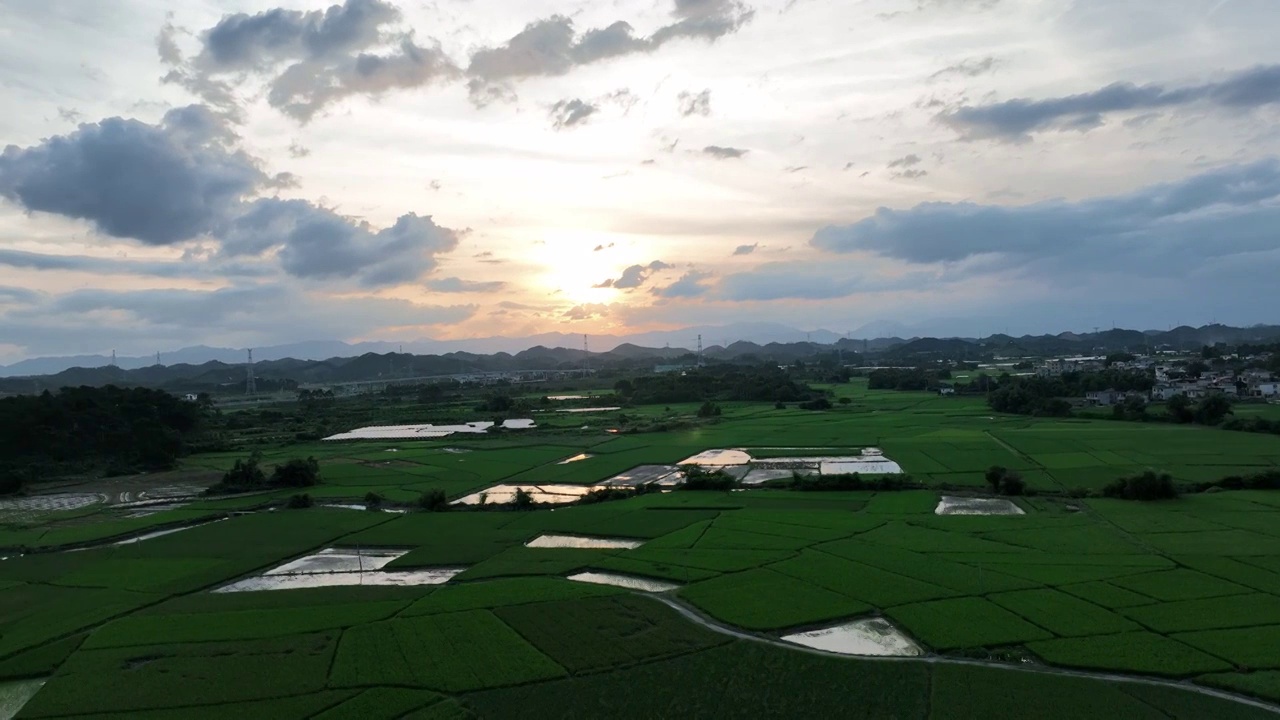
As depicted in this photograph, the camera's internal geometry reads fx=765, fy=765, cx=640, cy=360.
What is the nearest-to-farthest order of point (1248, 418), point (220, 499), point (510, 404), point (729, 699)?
point (729, 699) → point (220, 499) → point (1248, 418) → point (510, 404)

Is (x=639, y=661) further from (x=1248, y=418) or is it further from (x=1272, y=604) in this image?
(x=1248, y=418)

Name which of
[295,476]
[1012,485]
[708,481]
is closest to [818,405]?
[708,481]

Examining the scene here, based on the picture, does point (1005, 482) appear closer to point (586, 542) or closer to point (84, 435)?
point (586, 542)

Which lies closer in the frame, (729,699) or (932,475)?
(729,699)

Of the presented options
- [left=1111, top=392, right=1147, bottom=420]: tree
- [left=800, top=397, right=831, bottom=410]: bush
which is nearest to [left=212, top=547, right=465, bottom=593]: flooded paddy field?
[left=1111, top=392, right=1147, bottom=420]: tree

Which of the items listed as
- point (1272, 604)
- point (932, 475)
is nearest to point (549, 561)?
point (1272, 604)

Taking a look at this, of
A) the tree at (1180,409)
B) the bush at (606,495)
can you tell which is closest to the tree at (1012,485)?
the bush at (606,495)

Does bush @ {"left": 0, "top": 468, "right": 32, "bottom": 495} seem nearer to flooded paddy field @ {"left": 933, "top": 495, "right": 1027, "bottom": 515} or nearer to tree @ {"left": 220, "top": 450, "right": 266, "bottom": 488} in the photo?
tree @ {"left": 220, "top": 450, "right": 266, "bottom": 488}
